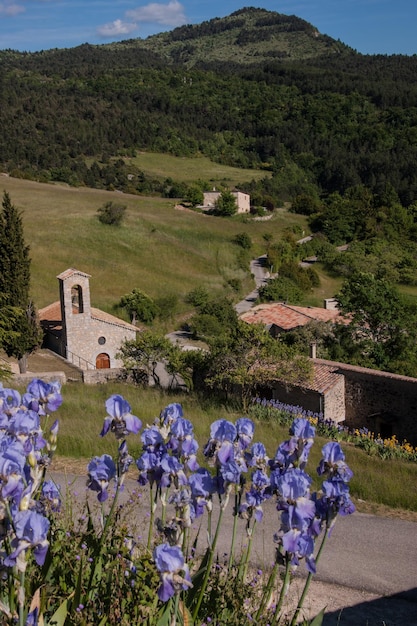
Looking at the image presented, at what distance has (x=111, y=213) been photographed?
58594mm

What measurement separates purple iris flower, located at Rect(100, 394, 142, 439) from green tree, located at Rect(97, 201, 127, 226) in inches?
2214

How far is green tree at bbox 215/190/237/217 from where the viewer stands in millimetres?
74938

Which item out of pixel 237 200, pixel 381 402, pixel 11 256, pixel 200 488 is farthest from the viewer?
pixel 237 200

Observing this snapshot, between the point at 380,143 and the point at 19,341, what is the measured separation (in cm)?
11234

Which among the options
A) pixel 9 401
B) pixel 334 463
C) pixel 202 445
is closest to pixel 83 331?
pixel 202 445

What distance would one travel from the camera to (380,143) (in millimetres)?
125438

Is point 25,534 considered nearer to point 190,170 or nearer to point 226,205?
point 226,205

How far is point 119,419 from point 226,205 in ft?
239

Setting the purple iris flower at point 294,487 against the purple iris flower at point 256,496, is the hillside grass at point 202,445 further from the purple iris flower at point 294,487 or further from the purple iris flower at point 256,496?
the purple iris flower at point 294,487

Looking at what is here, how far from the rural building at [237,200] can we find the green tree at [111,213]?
19.1 metres

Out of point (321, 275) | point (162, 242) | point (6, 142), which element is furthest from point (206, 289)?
point (6, 142)

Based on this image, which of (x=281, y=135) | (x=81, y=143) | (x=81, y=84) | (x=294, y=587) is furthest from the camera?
(x=81, y=84)

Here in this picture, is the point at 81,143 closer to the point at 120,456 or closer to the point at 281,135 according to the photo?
the point at 281,135

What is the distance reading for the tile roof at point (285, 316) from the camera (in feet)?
106
